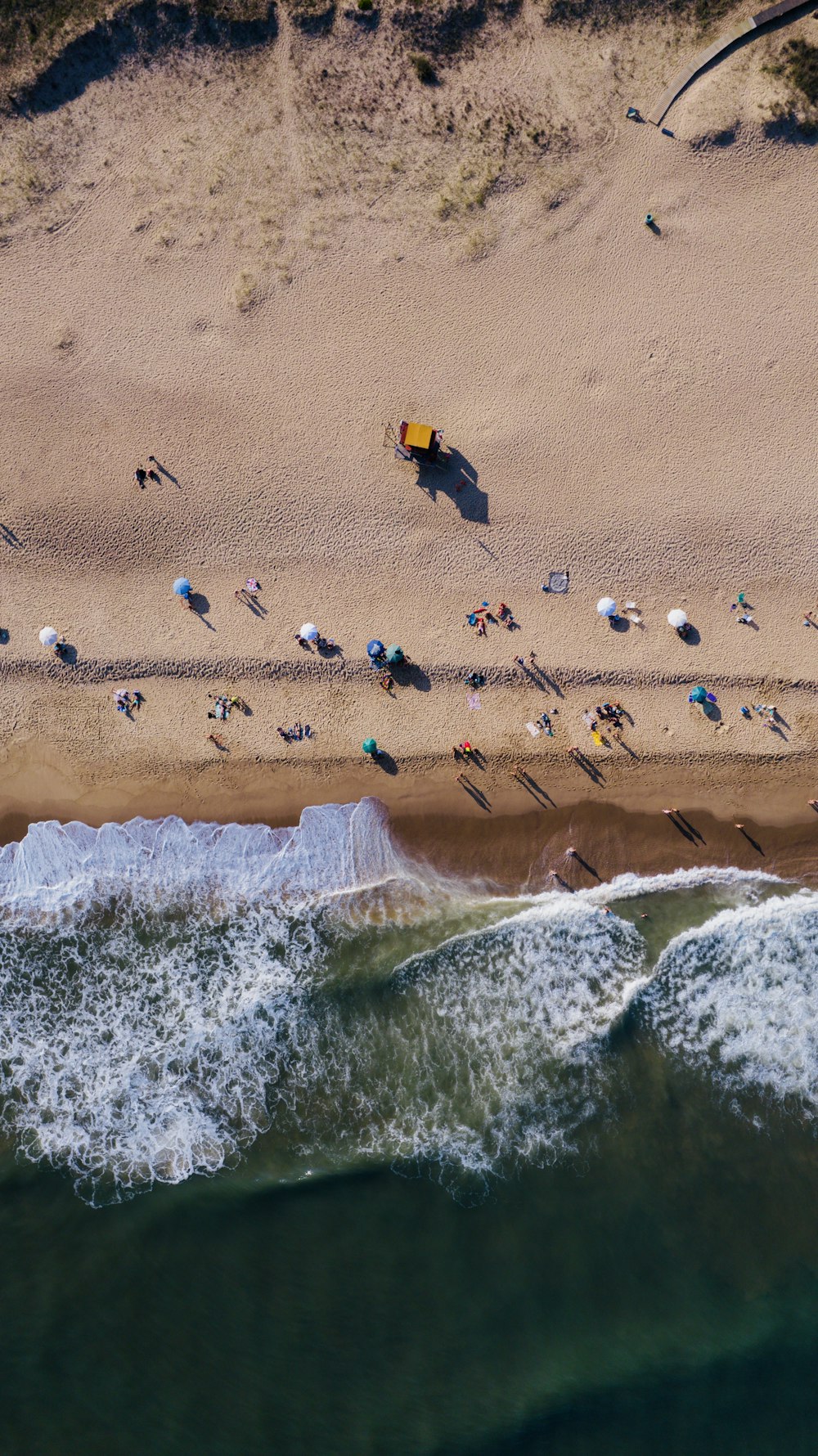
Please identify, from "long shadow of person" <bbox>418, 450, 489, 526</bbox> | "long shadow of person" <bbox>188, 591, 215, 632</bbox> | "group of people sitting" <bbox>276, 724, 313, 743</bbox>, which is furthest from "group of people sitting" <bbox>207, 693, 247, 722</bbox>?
"long shadow of person" <bbox>418, 450, 489, 526</bbox>

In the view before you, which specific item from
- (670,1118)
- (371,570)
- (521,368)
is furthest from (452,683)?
(670,1118)

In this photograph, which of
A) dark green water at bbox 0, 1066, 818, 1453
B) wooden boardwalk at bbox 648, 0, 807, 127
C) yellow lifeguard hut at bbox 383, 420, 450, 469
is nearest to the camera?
dark green water at bbox 0, 1066, 818, 1453

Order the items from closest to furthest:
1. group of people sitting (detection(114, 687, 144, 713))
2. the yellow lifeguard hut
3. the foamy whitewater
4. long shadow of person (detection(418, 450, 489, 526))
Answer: the yellow lifeguard hut < the foamy whitewater < long shadow of person (detection(418, 450, 489, 526)) < group of people sitting (detection(114, 687, 144, 713))

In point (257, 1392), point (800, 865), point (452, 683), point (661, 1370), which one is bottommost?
point (257, 1392)

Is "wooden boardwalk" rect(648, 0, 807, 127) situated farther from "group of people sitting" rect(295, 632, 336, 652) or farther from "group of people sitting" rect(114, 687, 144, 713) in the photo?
"group of people sitting" rect(114, 687, 144, 713)

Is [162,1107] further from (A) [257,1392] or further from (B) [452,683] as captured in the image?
(B) [452,683]

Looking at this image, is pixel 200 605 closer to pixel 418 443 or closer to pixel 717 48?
pixel 418 443
